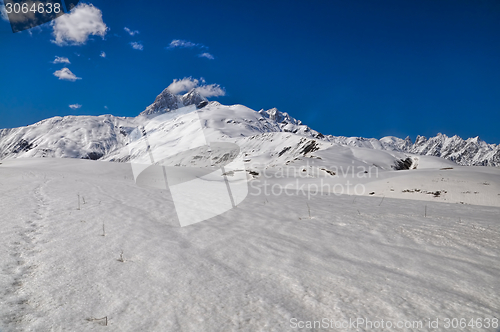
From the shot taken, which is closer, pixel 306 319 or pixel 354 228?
pixel 306 319

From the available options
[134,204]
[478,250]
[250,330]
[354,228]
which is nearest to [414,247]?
[478,250]

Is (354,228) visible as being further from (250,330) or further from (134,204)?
(134,204)

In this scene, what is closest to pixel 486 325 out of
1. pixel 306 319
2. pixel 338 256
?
pixel 306 319

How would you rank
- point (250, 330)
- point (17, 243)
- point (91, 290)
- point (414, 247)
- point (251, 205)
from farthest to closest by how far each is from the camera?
point (251, 205)
point (414, 247)
point (17, 243)
point (91, 290)
point (250, 330)

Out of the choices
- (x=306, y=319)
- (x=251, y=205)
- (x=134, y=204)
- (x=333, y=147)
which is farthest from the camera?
(x=333, y=147)

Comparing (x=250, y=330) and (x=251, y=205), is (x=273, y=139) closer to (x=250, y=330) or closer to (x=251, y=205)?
(x=251, y=205)

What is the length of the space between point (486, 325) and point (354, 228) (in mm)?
2833

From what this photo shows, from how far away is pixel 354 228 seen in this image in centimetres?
487

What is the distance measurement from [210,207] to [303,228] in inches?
117

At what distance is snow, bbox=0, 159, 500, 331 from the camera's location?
6.98ft

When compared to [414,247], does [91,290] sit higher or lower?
higher

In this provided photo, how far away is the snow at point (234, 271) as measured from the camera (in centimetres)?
213

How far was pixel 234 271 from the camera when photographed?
2.99 m

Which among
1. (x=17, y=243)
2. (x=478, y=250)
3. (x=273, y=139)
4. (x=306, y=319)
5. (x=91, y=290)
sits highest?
(x=273, y=139)
